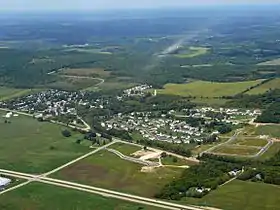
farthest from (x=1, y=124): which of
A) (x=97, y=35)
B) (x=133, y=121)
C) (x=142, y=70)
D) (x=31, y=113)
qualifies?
(x=97, y=35)

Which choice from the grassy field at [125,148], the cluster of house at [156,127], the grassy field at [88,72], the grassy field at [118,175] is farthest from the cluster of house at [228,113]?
the grassy field at [88,72]

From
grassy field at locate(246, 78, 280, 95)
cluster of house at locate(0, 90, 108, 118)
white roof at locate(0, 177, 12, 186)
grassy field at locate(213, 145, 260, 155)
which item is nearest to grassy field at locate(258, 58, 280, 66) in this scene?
grassy field at locate(246, 78, 280, 95)

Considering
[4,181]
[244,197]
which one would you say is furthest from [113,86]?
[244,197]

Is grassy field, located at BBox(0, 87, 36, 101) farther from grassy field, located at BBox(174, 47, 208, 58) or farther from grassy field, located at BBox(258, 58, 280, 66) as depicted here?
grassy field, located at BBox(258, 58, 280, 66)

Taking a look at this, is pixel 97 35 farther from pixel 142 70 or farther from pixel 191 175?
pixel 191 175

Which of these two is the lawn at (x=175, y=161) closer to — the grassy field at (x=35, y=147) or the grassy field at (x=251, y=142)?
the grassy field at (x=251, y=142)

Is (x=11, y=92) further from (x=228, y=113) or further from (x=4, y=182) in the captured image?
→ (x=4, y=182)
